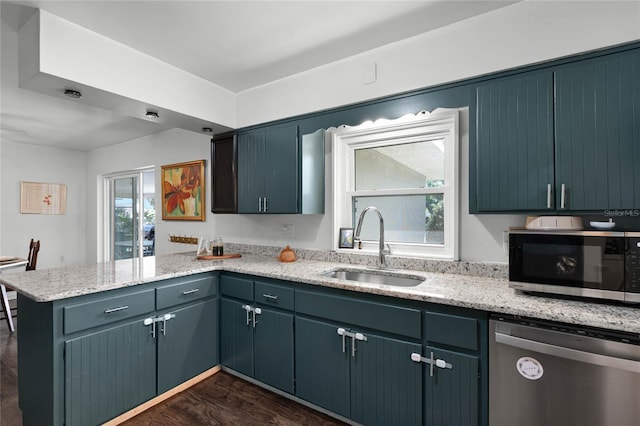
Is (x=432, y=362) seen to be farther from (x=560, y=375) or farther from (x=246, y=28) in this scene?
(x=246, y=28)

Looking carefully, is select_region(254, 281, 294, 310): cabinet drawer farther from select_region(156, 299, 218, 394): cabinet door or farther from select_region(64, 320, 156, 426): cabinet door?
select_region(64, 320, 156, 426): cabinet door

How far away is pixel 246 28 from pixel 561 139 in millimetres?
1993

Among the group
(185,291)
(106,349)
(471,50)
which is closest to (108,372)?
(106,349)

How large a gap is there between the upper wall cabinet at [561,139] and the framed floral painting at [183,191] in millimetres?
3083

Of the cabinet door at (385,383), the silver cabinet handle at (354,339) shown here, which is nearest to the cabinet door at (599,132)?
the cabinet door at (385,383)

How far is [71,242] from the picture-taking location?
573cm

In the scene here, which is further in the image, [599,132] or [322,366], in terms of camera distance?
[322,366]

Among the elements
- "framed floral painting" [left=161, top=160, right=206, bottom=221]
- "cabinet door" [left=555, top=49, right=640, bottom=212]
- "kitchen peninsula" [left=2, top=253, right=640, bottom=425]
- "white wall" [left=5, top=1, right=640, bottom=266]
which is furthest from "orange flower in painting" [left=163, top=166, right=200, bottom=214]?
"cabinet door" [left=555, top=49, right=640, bottom=212]

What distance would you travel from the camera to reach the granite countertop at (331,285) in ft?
4.52

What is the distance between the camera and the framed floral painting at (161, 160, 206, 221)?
12.7ft

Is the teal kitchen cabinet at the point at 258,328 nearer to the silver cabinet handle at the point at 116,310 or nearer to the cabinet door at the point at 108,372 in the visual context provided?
the cabinet door at the point at 108,372

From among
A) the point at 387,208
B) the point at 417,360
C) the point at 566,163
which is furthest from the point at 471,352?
the point at 387,208

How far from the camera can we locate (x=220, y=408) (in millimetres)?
2205

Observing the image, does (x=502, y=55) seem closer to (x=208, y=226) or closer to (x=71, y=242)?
(x=208, y=226)
